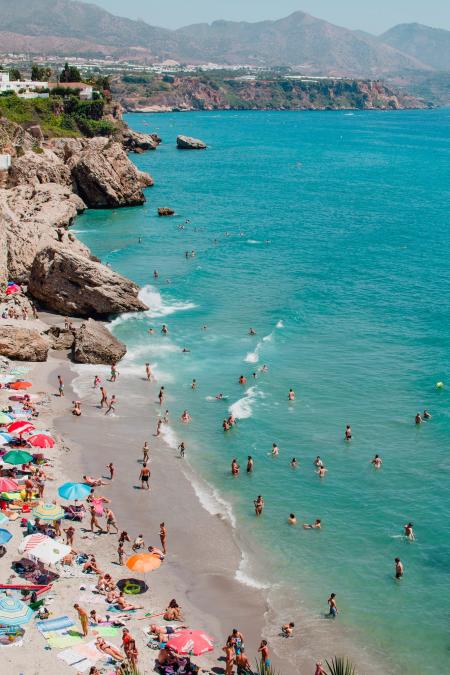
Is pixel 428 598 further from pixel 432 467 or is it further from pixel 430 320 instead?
pixel 430 320

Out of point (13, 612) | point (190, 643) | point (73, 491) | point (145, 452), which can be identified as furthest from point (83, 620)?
point (145, 452)

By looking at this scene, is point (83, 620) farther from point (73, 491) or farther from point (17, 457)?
point (17, 457)

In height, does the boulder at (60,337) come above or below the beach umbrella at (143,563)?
above

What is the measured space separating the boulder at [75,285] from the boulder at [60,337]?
158 inches

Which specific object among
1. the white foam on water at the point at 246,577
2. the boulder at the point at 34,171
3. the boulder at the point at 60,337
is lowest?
the white foam on water at the point at 246,577

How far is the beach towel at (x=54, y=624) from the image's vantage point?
75.0 ft

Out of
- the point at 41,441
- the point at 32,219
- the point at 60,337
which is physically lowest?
the point at 41,441

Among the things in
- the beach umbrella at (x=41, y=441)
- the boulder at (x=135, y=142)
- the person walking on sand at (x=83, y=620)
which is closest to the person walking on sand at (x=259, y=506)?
the beach umbrella at (x=41, y=441)

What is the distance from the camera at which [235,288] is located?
207ft

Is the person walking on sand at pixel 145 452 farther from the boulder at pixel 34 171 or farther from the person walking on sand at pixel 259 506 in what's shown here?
the boulder at pixel 34 171

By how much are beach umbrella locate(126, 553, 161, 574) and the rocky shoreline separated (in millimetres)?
20703

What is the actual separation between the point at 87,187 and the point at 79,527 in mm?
71862

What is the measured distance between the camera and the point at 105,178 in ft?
311

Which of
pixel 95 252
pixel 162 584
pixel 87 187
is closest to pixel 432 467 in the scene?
pixel 162 584
